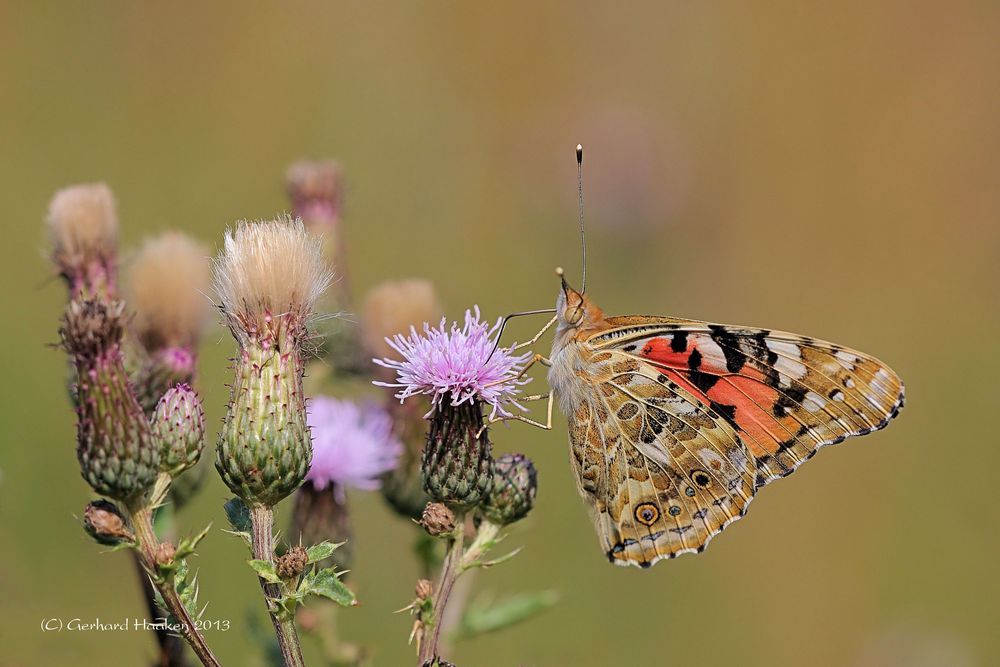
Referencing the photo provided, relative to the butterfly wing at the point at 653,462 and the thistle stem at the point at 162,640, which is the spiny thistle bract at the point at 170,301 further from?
the butterfly wing at the point at 653,462

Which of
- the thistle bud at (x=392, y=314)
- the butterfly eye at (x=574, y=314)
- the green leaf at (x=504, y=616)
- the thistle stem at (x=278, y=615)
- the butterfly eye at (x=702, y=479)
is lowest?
the thistle stem at (x=278, y=615)

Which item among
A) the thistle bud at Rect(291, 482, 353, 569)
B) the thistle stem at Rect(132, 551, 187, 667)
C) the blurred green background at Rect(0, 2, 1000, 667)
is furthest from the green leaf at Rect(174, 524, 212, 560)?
the blurred green background at Rect(0, 2, 1000, 667)

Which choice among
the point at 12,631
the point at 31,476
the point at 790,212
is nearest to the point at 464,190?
the point at 790,212

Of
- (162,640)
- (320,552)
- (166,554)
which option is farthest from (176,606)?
(162,640)

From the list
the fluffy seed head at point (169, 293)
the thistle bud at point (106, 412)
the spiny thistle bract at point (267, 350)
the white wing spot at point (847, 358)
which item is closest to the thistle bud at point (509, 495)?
the spiny thistle bract at point (267, 350)

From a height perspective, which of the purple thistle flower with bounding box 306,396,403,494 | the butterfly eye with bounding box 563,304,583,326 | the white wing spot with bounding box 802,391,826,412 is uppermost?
the butterfly eye with bounding box 563,304,583,326

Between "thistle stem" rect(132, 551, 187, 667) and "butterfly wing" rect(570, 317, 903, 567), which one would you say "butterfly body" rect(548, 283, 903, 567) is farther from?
"thistle stem" rect(132, 551, 187, 667)

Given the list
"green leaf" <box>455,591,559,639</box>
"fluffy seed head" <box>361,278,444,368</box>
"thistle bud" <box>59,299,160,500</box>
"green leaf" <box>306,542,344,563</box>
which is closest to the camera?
"green leaf" <box>306,542,344,563</box>

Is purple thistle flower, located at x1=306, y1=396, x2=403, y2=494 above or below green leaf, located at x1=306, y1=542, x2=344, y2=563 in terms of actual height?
above
